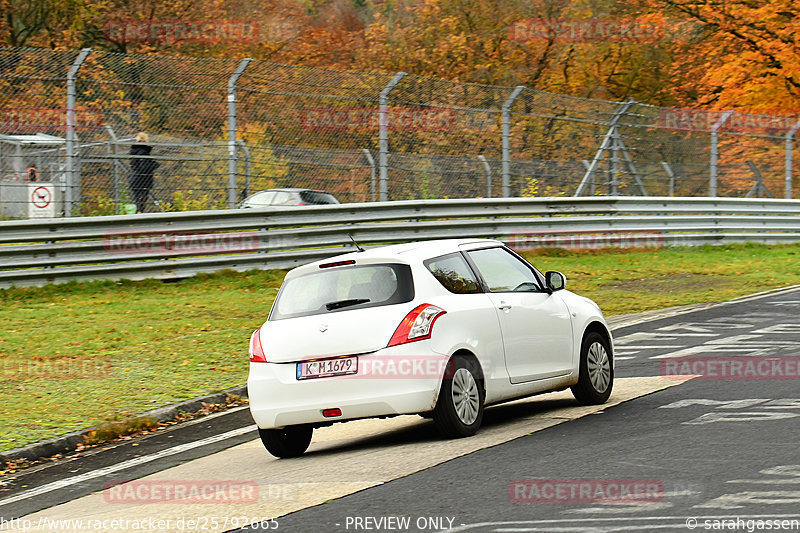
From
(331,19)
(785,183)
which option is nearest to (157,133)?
(785,183)

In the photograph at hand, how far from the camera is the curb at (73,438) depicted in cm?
864

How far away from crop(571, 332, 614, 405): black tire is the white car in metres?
0.14

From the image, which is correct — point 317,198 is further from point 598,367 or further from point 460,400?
point 460,400

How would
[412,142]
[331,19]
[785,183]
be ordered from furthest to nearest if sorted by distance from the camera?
[331,19] → [785,183] → [412,142]

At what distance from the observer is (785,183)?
2850 centimetres

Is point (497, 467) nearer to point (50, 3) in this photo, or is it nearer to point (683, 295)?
point (683, 295)

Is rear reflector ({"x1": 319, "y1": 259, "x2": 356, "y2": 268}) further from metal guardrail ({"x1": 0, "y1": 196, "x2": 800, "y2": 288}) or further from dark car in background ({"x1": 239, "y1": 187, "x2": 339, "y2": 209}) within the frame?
dark car in background ({"x1": 239, "y1": 187, "x2": 339, "y2": 209})

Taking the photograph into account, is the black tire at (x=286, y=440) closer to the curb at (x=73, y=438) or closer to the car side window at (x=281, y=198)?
the curb at (x=73, y=438)

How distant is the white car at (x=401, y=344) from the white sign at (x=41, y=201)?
974cm

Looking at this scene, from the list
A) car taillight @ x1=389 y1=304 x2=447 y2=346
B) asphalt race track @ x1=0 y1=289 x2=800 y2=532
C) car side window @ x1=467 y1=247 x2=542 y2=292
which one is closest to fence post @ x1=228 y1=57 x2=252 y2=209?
asphalt race track @ x1=0 y1=289 x2=800 y2=532

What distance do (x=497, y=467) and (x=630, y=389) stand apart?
10.8 feet

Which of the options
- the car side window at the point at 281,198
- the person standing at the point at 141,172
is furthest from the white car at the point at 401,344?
the car side window at the point at 281,198

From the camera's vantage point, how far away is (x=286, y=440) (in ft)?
28.1

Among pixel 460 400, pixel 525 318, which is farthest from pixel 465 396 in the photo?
pixel 525 318
